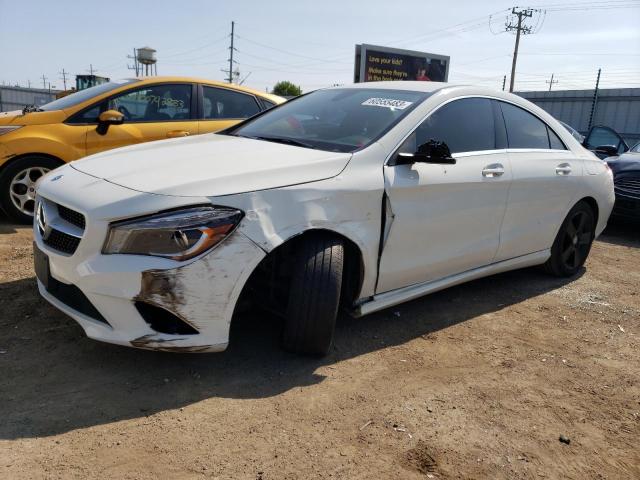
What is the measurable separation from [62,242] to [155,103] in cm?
362

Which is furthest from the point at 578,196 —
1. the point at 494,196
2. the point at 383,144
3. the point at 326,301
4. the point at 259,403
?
the point at 259,403

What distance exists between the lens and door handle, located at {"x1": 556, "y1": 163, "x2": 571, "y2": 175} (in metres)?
4.40

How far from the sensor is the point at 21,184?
17.7 feet

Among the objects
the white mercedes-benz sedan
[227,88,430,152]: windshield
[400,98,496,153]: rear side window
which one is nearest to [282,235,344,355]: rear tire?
the white mercedes-benz sedan

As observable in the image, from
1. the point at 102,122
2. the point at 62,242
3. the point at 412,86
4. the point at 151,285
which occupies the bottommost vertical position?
the point at 151,285

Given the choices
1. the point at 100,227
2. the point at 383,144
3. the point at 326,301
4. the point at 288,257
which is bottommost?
the point at 326,301

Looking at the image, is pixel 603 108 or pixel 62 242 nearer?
pixel 62 242

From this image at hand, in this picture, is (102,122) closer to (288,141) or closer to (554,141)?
(288,141)

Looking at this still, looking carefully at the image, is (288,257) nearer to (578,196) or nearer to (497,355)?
(497,355)

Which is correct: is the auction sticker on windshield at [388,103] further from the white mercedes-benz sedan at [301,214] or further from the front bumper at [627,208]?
the front bumper at [627,208]

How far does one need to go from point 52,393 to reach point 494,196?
2936mm

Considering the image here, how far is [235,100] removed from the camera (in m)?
6.42

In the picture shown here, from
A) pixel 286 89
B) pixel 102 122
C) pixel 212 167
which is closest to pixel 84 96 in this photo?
pixel 102 122

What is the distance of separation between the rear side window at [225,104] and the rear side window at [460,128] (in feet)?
10.8
